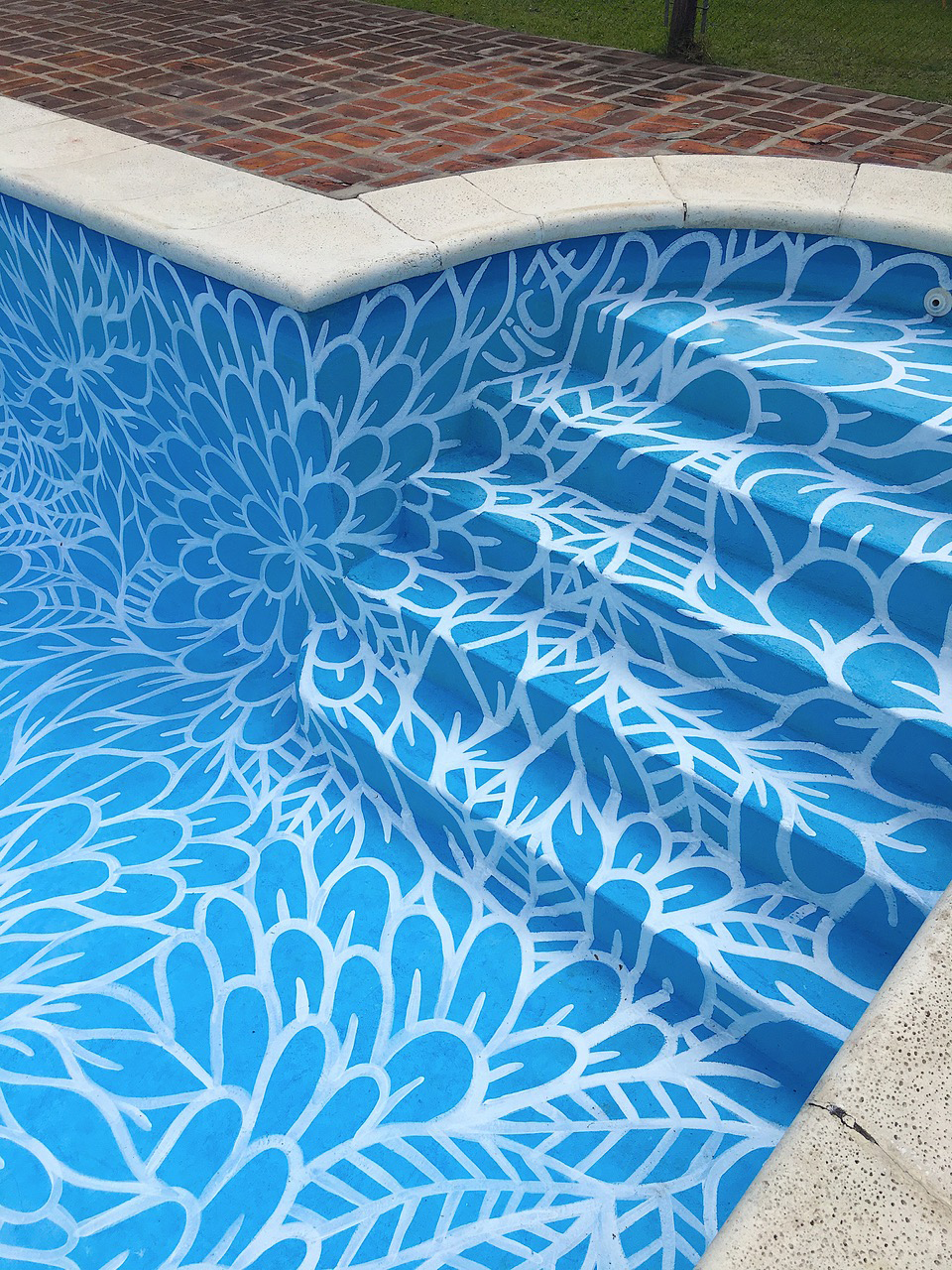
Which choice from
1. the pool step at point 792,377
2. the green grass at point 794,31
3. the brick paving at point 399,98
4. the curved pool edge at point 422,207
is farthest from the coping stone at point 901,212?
the green grass at point 794,31

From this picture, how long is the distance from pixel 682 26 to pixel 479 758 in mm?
3649

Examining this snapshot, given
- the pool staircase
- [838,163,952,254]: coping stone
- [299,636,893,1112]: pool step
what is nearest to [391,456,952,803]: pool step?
the pool staircase

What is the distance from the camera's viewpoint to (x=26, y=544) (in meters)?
3.86

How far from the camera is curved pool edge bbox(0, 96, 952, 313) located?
2.62 meters

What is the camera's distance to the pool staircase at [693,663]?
2.10 metres

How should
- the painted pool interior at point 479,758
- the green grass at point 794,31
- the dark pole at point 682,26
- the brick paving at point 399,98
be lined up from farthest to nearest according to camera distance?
the dark pole at point 682,26
the green grass at point 794,31
the brick paving at point 399,98
the painted pool interior at point 479,758

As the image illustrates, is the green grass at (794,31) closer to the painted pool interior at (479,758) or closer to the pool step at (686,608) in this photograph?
the painted pool interior at (479,758)

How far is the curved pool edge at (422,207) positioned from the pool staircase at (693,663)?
265 millimetres

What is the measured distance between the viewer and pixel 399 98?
157 inches

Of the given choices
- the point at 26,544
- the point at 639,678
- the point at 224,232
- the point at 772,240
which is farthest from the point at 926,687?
the point at 26,544

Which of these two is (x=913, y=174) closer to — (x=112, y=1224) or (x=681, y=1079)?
(x=681, y=1079)

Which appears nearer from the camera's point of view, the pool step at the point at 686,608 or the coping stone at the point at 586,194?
the pool step at the point at 686,608

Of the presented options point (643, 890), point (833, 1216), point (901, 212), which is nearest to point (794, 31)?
point (901, 212)

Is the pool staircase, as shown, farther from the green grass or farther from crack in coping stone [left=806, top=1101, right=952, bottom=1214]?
the green grass
